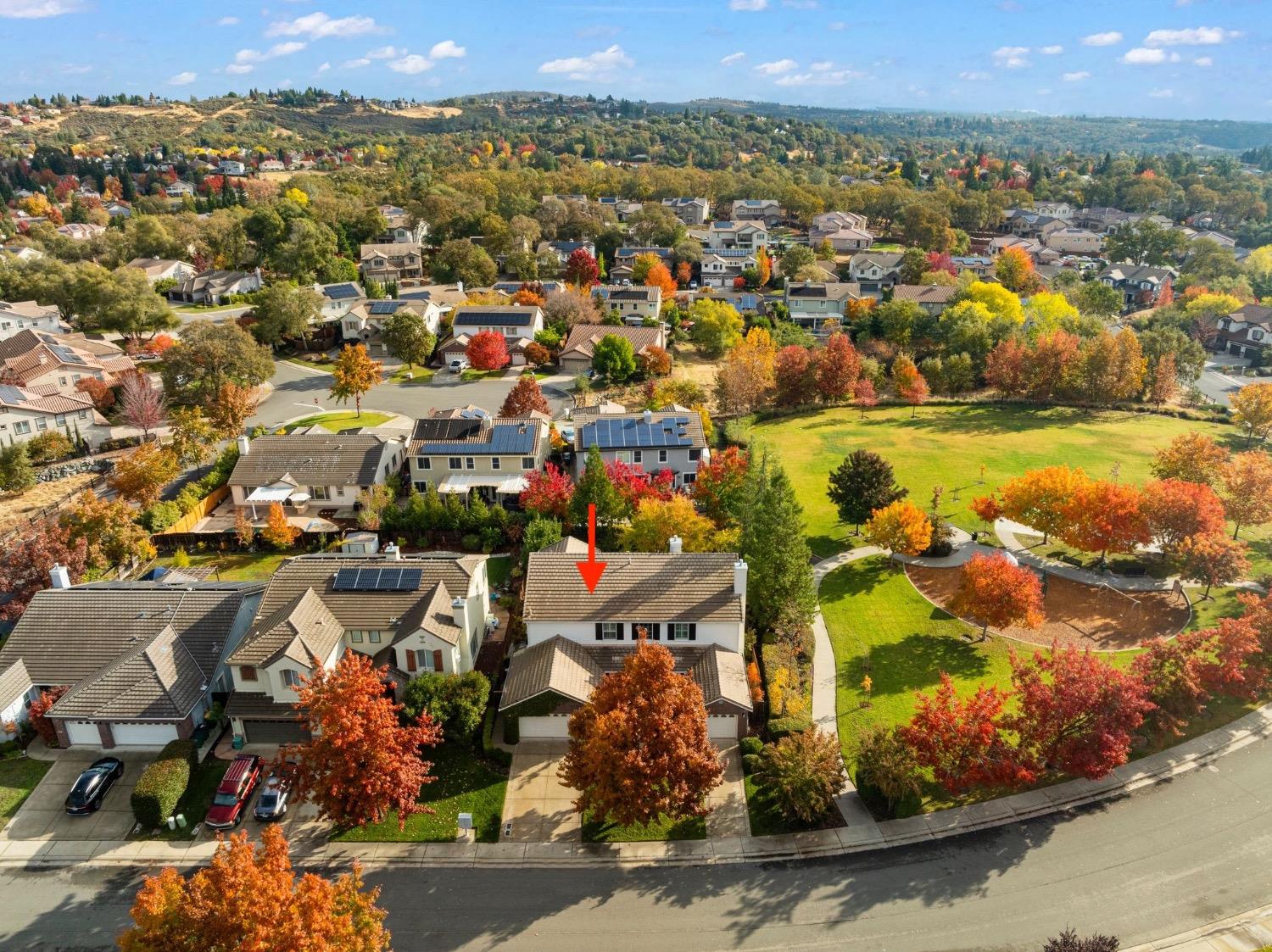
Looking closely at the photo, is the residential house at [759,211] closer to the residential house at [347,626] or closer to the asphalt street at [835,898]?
the residential house at [347,626]

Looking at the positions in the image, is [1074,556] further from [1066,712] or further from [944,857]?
[944,857]

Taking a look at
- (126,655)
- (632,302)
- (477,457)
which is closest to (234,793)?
(126,655)


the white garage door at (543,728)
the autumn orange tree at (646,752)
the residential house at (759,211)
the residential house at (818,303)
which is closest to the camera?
the autumn orange tree at (646,752)

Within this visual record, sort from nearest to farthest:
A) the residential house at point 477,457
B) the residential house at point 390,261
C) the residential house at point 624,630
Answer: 1. the residential house at point 624,630
2. the residential house at point 477,457
3. the residential house at point 390,261

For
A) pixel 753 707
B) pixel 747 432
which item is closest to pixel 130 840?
pixel 753 707

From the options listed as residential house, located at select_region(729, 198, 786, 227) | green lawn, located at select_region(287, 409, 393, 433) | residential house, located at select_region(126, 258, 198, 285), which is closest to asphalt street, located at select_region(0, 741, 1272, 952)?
green lawn, located at select_region(287, 409, 393, 433)

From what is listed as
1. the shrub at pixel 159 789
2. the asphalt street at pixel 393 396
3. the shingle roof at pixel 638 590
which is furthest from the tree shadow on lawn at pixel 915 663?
the asphalt street at pixel 393 396

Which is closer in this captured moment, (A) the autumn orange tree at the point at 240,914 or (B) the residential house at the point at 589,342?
(A) the autumn orange tree at the point at 240,914
